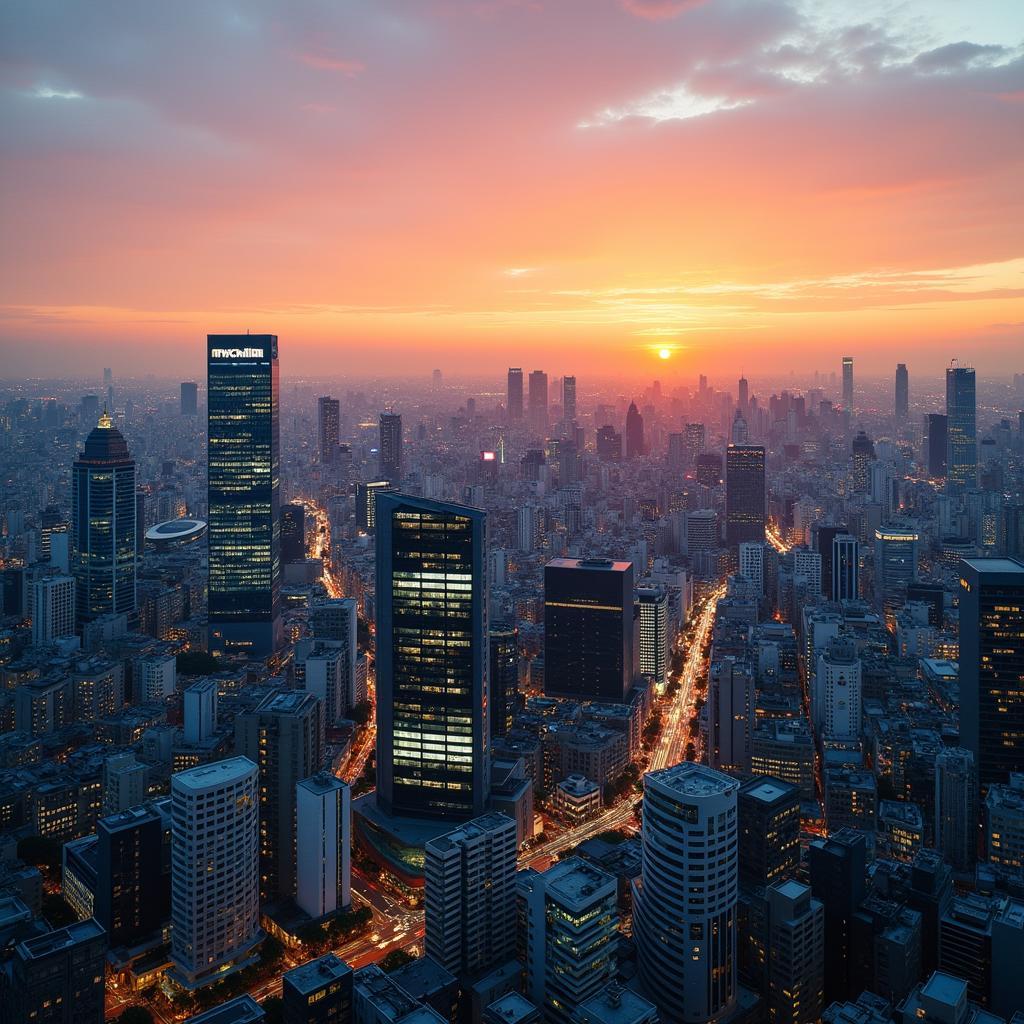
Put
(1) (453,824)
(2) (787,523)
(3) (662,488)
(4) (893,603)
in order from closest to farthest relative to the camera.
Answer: (1) (453,824)
(4) (893,603)
(2) (787,523)
(3) (662,488)

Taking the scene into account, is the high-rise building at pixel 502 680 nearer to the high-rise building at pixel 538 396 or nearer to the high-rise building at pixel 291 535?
the high-rise building at pixel 291 535

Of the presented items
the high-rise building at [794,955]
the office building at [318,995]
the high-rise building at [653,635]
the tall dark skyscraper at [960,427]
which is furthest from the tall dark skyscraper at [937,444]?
the office building at [318,995]

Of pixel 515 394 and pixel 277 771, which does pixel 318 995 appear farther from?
pixel 515 394

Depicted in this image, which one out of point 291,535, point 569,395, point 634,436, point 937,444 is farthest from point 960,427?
point 291,535

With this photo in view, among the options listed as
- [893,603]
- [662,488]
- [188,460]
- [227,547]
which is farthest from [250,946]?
[188,460]

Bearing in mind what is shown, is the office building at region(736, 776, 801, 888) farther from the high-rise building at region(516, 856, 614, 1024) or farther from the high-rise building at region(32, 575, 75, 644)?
the high-rise building at region(32, 575, 75, 644)

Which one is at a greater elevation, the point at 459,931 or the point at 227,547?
the point at 227,547

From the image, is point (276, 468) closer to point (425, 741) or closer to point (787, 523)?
point (425, 741)
